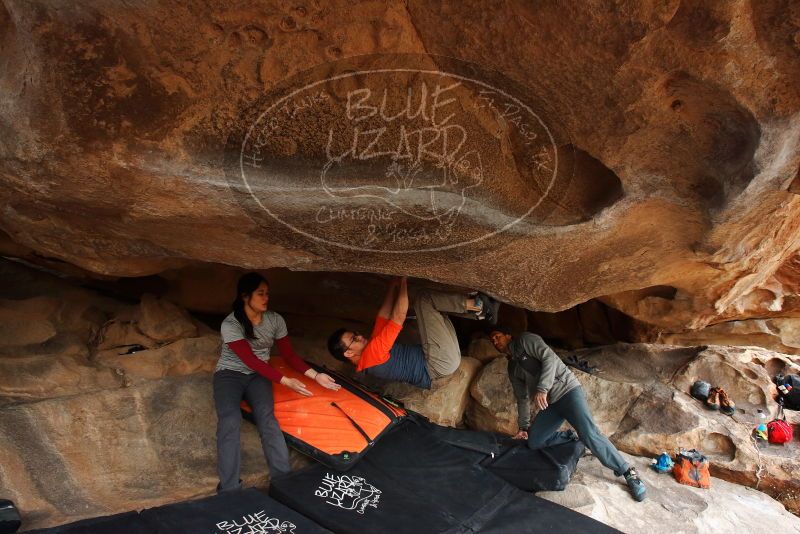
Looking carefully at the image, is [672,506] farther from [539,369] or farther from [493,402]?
[493,402]

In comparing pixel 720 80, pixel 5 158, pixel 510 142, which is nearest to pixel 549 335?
pixel 510 142

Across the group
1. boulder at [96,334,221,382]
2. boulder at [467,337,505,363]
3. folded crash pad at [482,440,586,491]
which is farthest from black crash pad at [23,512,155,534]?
boulder at [467,337,505,363]

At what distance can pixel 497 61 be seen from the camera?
2.11 meters

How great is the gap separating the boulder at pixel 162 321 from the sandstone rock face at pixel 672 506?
250 centimetres

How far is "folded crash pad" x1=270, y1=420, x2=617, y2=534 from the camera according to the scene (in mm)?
2579

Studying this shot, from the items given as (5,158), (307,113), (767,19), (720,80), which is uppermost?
(767,19)

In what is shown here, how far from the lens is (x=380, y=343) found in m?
3.29

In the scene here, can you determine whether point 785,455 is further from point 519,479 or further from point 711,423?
point 519,479

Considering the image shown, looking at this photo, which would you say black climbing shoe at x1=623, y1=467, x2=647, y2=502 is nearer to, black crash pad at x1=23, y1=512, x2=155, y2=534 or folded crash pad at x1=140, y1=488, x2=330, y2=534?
folded crash pad at x1=140, y1=488, x2=330, y2=534

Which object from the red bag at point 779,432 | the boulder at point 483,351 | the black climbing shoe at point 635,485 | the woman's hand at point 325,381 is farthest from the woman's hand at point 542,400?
the red bag at point 779,432

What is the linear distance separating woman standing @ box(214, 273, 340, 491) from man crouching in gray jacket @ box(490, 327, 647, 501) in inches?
46.0

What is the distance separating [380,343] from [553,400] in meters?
1.11

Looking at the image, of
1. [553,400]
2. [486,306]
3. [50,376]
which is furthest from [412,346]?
[50,376]

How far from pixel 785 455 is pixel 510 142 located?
282 centimetres
